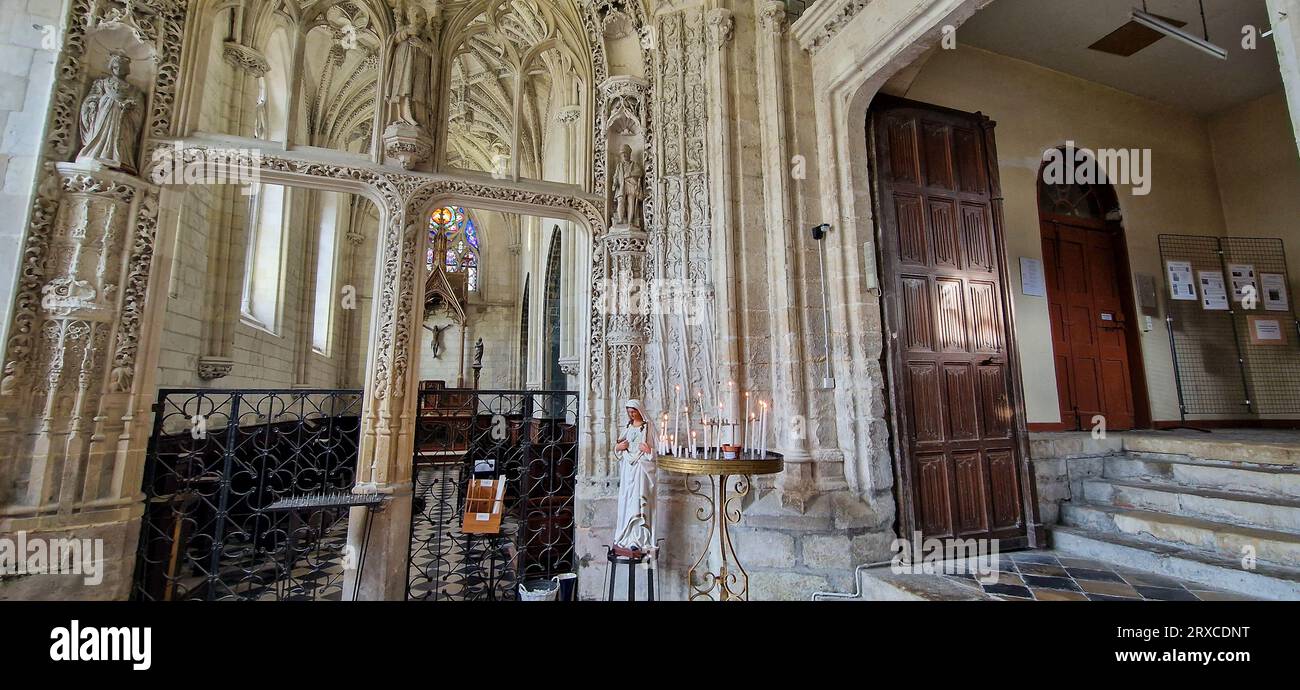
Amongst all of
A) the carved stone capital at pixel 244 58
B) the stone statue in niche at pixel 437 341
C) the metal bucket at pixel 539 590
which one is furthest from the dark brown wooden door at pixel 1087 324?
the stone statue in niche at pixel 437 341

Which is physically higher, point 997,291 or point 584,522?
point 997,291

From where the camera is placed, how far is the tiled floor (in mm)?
2844

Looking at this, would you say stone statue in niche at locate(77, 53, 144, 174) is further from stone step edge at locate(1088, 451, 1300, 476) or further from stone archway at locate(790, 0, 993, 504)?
stone step edge at locate(1088, 451, 1300, 476)

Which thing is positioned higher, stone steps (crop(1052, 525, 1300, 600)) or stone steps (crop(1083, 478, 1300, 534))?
stone steps (crop(1083, 478, 1300, 534))

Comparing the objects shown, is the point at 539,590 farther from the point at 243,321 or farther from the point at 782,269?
the point at 243,321

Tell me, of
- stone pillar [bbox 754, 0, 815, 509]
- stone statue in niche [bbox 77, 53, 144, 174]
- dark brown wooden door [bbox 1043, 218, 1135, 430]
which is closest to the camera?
stone statue in niche [bbox 77, 53, 144, 174]

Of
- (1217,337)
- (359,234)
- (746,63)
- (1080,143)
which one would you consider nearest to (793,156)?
(746,63)

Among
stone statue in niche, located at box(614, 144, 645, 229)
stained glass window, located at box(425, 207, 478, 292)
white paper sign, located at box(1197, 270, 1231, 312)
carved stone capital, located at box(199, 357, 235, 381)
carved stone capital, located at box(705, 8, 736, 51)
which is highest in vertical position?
stained glass window, located at box(425, 207, 478, 292)

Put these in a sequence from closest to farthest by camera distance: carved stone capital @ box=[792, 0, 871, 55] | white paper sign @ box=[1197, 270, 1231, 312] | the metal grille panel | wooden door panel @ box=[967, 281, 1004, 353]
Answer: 1. carved stone capital @ box=[792, 0, 871, 55]
2. wooden door panel @ box=[967, 281, 1004, 353]
3. white paper sign @ box=[1197, 270, 1231, 312]
4. the metal grille panel

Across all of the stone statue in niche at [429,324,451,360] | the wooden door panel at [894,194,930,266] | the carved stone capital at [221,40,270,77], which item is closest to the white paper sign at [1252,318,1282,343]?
the wooden door panel at [894,194,930,266]

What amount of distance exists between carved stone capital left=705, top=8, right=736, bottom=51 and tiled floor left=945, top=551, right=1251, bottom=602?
4258 millimetres

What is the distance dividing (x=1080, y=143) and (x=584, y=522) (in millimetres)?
7052

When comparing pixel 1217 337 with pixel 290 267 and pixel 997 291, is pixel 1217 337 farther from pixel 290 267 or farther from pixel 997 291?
pixel 290 267
